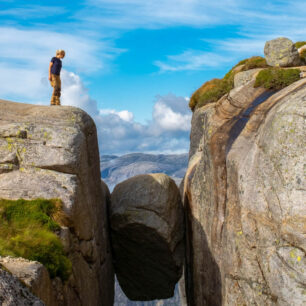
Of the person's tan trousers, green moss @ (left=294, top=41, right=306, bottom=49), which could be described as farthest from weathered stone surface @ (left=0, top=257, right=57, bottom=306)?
green moss @ (left=294, top=41, right=306, bottom=49)

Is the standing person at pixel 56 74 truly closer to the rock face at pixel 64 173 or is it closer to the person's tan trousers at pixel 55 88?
the person's tan trousers at pixel 55 88

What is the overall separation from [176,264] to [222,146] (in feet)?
34.5

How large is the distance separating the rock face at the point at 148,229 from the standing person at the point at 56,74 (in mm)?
7386

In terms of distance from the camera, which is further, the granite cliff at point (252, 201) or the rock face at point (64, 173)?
the rock face at point (64, 173)

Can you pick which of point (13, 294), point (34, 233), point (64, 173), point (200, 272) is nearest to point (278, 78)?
point (64, 173)

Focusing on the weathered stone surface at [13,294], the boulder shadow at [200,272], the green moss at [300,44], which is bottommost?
the boulder shadow at [200,272]

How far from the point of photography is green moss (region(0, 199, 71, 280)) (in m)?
12.7

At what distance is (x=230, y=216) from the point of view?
1847cm

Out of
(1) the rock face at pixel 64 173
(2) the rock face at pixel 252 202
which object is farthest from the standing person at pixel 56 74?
(2) the rock face at pixel 252 202

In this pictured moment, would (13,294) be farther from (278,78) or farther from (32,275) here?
(278,78)

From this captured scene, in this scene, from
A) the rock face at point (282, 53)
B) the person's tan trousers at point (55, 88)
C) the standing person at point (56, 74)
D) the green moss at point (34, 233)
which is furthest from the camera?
the rock face at point (282, 53)

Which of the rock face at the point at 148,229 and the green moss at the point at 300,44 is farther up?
the green moss at the point at 300,44

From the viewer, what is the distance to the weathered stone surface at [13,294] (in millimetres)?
7898

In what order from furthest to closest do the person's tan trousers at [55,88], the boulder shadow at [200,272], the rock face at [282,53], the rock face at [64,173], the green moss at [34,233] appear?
the rock face at [282,53]
the person's tan trousers at [55,88]
the boulder shadow at [200,272]
the rock face at [64,173]
the green moss at [34,233]
